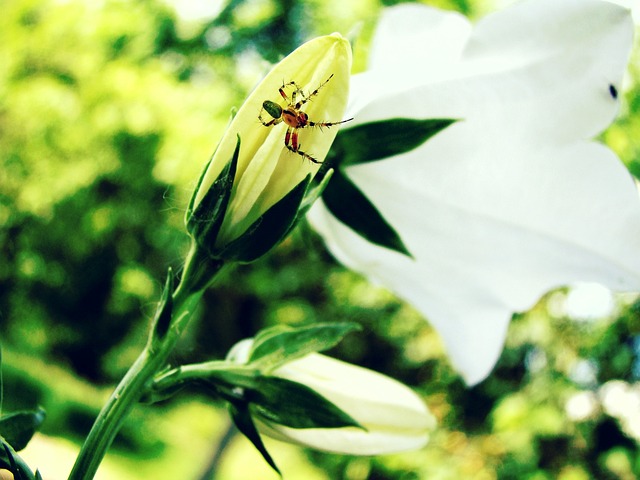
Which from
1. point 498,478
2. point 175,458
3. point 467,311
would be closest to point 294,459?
point 175,458

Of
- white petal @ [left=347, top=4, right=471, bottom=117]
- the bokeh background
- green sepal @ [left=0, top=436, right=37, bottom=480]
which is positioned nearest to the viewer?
green sepal @ [left=0, top=436, right=37, bottom=480]

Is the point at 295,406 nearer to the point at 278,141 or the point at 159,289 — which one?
the point at 278,141

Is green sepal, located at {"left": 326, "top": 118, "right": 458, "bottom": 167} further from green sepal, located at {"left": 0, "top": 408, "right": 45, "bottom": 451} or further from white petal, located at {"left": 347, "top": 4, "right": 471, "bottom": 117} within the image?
green sepal, located at {"left": 0, "top": 408, "right": 45, "bottom": 451}

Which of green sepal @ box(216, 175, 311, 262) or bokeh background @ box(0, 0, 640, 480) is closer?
green sepal @ box(216, 175, 311, 262)

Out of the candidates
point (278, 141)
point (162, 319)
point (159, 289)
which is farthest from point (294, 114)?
point (159, 289)

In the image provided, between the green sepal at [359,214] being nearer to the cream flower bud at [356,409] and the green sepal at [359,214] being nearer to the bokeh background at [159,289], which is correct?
the cream flower bud at [356,409]

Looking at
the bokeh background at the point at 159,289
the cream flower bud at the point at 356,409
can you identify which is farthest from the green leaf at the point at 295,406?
the bokeh background at the point at 159,289

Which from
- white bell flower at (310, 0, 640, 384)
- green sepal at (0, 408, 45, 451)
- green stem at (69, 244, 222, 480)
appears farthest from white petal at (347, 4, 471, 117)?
green sepal at (0, 408, 45, 451)
